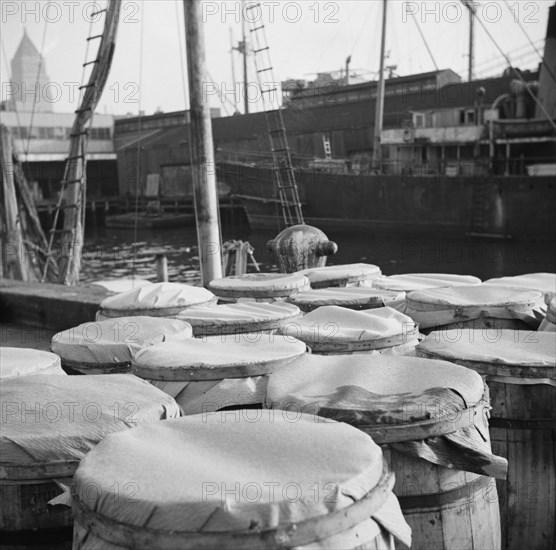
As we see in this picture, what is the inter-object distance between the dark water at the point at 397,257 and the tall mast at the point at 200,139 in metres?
18.7

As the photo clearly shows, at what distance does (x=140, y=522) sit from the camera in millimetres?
1559

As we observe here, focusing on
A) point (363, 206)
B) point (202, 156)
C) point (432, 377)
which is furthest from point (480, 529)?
point (363, 206)

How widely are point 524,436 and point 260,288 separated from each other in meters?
2.31

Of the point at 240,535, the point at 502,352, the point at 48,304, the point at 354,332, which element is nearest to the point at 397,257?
the point at 48,304

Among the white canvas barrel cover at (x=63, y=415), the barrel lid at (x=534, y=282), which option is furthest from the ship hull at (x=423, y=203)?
the white canvas barrel cover at (x=63, y=415)

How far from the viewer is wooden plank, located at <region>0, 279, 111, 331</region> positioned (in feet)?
22.4

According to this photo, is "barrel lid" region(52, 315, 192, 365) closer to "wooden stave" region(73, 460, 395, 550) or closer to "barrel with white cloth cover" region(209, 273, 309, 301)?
"barrel with white cloth cover" region(209, 273, 309, 301)

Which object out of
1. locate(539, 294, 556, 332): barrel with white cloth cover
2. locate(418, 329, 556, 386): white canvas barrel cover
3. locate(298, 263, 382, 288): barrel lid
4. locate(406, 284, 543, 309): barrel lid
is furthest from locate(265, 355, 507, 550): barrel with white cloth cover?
locate(298, 263, 382, 288): barrel lid

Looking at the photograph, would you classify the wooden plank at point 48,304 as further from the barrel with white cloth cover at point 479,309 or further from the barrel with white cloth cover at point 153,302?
the barrel with white cloth cover at point 479,309

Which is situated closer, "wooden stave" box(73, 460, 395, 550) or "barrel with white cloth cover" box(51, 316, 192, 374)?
"wooden stave" box(73, 460, 395, 550)

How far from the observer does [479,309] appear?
3746mm

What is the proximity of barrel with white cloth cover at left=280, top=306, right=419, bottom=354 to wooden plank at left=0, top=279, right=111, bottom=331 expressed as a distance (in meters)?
3.62

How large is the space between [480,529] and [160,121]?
211 feet

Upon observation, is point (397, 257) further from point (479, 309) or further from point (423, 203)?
point (479, 309)
